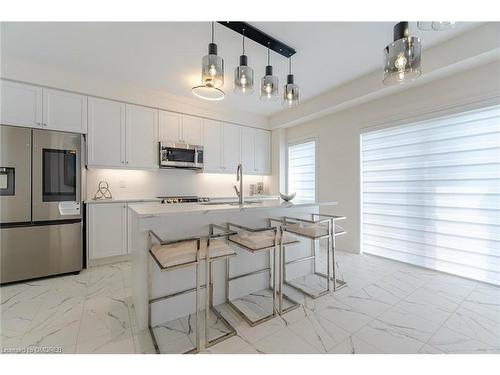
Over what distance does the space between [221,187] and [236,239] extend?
2.85 meters

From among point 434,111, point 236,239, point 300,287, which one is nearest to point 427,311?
point 300,287

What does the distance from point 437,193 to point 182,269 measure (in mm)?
3195

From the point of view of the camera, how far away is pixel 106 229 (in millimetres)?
3029

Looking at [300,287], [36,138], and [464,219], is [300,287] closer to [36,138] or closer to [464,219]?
[464,219]

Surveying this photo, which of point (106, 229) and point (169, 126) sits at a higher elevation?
point (169, 126)

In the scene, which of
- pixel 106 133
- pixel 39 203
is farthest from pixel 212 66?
pixel 39 203

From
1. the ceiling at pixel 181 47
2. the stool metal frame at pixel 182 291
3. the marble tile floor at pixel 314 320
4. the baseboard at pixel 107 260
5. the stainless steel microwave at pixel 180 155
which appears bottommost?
the marble tile floor at pixel 314 320

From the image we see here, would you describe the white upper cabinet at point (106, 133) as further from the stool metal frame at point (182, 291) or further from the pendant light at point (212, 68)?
the stool metal frame at point (182, 291)

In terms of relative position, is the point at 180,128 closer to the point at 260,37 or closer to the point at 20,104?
the point at 20,104

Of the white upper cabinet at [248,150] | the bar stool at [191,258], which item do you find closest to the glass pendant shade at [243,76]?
the bar stool at [191,258]

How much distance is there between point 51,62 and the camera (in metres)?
2.69

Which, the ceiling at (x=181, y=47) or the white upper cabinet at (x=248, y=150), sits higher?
the ceiling at (x=181, y=47)

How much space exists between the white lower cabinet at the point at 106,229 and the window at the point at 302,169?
3.32m

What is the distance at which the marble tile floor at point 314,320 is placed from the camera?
4.82 ft
